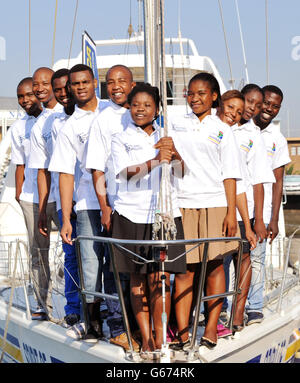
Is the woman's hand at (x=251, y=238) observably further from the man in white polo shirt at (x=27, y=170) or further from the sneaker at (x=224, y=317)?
the man in white polo shirt at (x=27, y=170)

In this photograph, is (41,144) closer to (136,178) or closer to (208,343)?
(136,178)

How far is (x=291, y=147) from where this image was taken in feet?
115

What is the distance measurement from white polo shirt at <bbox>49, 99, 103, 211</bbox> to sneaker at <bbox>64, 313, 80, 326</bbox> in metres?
0.80

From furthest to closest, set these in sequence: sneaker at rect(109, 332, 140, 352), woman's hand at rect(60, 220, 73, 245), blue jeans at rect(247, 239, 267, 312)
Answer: blue jeans at rect(247, 239, 267, 312) → woman's hand at rect(60, 220, 73, 245) → sneaker at rect(109, 332, 140, 352)

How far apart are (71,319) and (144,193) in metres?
1.23

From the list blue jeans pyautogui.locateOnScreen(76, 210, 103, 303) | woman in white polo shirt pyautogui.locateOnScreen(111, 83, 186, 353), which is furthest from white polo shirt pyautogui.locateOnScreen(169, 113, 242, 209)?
blue jeans pyautogui.locateOnScreen(76, 210, 103, 303)

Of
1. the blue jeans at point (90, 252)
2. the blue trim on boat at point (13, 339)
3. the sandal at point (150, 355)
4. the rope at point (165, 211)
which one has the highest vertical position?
the rope at point (165, 211)

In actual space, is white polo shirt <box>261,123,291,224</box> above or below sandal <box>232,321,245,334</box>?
above

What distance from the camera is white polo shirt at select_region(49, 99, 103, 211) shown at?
389cm

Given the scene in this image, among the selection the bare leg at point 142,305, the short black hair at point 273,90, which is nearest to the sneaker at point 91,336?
the bare leg at point 142,305

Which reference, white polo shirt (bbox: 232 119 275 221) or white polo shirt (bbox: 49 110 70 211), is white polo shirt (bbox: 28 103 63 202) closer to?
white polo shirt (bbox: 49 110 70 211)

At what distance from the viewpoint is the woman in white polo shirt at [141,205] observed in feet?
11.3

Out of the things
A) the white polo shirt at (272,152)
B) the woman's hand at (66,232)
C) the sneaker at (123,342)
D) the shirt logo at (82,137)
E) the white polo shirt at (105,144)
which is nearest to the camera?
the sneaker at (123,342)
